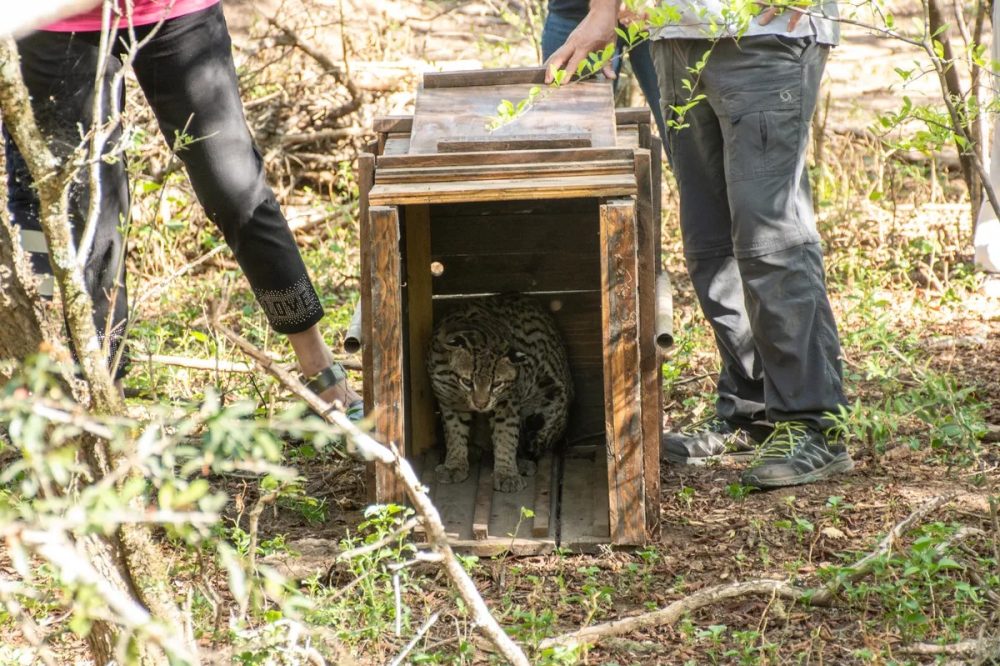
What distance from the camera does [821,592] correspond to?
3402 mm

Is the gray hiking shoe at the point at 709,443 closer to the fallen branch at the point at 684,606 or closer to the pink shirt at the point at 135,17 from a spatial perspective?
the fallen branch at the point at 684,606

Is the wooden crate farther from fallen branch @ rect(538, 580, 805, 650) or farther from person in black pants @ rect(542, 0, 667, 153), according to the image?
person in black pants @ rect(542, 0, 667, 153)

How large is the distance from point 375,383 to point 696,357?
8.40 ft

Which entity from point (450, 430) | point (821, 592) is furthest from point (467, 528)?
point (821, 592)

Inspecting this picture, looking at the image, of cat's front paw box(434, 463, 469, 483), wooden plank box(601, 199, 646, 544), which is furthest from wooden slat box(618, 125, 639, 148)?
cat's front paw box(434, 463, 469, 483)

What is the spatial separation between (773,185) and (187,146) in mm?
2096

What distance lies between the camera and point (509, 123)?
3.99 m

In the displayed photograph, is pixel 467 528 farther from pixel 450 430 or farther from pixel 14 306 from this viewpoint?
pixel 14 306

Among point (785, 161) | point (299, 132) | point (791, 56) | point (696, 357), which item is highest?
point (791, 56)

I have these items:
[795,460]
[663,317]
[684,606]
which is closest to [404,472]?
[684,606]

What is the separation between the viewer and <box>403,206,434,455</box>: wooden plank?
4833 mm

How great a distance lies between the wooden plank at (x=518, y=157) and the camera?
12.2 ft

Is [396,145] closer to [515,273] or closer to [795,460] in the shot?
[515,273]

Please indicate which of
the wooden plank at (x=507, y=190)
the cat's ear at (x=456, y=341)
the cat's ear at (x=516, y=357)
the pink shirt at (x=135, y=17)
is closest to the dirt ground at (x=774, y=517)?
the cat's ear at (x=456, y=341)
